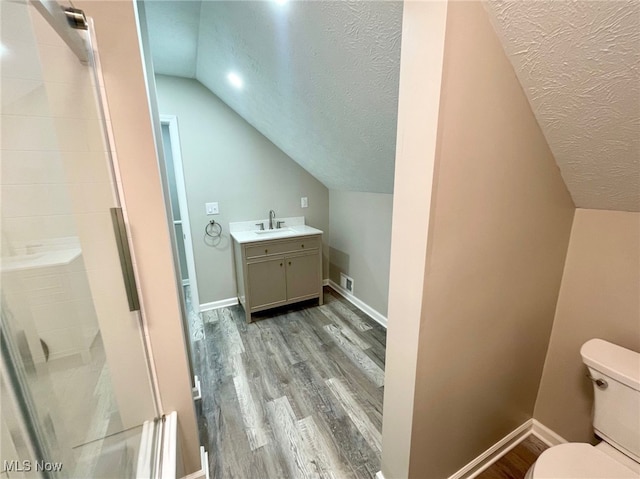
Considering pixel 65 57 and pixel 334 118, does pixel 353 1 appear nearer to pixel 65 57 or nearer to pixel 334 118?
pixel 334 118

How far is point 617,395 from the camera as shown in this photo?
3.33 feet

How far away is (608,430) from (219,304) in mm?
2957

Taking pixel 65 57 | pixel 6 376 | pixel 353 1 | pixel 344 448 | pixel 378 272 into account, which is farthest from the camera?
pixel 378 272

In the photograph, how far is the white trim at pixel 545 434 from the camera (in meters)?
1.39

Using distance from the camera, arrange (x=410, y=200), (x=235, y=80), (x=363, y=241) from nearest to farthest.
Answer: (x=410, y=200)
(x=235, y=80)
(x=363, y=241)

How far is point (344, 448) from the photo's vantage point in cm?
142

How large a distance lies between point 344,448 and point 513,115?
1715 millimetres

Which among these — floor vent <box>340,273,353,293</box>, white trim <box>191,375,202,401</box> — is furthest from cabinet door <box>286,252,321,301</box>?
white trim <box>191,375,202,401</box>

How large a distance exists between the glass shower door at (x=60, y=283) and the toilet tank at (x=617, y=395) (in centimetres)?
180

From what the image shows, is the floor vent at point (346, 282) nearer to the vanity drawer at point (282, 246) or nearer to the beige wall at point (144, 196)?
the vanity drawer at point (282, 246)

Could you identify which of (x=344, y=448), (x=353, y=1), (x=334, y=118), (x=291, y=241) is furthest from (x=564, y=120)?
(x=291, y=241)

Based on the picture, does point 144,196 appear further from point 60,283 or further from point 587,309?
point 587,309

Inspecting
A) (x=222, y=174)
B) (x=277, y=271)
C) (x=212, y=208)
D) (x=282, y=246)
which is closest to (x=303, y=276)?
(x=277, y=271)

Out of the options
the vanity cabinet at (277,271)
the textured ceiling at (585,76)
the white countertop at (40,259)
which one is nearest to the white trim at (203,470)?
the white countertop at (40,259)
